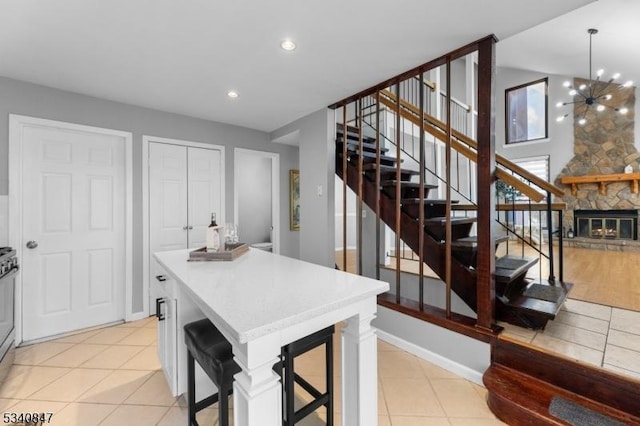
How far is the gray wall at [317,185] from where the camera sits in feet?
10.5

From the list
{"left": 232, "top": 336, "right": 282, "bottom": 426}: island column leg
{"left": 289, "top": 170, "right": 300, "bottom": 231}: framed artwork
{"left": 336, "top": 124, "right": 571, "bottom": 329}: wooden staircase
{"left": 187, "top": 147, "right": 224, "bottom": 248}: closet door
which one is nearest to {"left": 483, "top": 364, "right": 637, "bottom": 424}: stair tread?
{"left": 336, "top": 124, "right": 571, "bottom": 329}: wooden staircase

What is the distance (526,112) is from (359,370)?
8.72m

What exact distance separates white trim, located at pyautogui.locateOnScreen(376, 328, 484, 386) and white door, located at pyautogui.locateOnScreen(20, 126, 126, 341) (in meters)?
2.88

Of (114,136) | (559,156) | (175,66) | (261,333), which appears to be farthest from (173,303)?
(559,156)

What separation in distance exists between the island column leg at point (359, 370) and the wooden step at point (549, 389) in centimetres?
100

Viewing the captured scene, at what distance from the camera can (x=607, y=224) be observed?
609 cm

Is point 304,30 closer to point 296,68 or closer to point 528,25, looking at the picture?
point 296,68

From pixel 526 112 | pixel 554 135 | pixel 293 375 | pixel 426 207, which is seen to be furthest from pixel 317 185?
pixel 526 112

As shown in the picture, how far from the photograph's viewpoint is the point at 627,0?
3.76 m

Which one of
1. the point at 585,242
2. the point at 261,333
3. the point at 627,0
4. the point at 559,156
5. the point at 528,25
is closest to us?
the point at 261,333

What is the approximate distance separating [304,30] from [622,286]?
4.12 meters

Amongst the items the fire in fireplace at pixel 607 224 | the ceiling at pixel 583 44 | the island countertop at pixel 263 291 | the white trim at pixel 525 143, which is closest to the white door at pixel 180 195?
the island countertop at pixel 263 291

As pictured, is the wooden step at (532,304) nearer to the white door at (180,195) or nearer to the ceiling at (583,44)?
the white door at (180,195)

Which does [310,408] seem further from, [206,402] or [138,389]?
[138,389]
